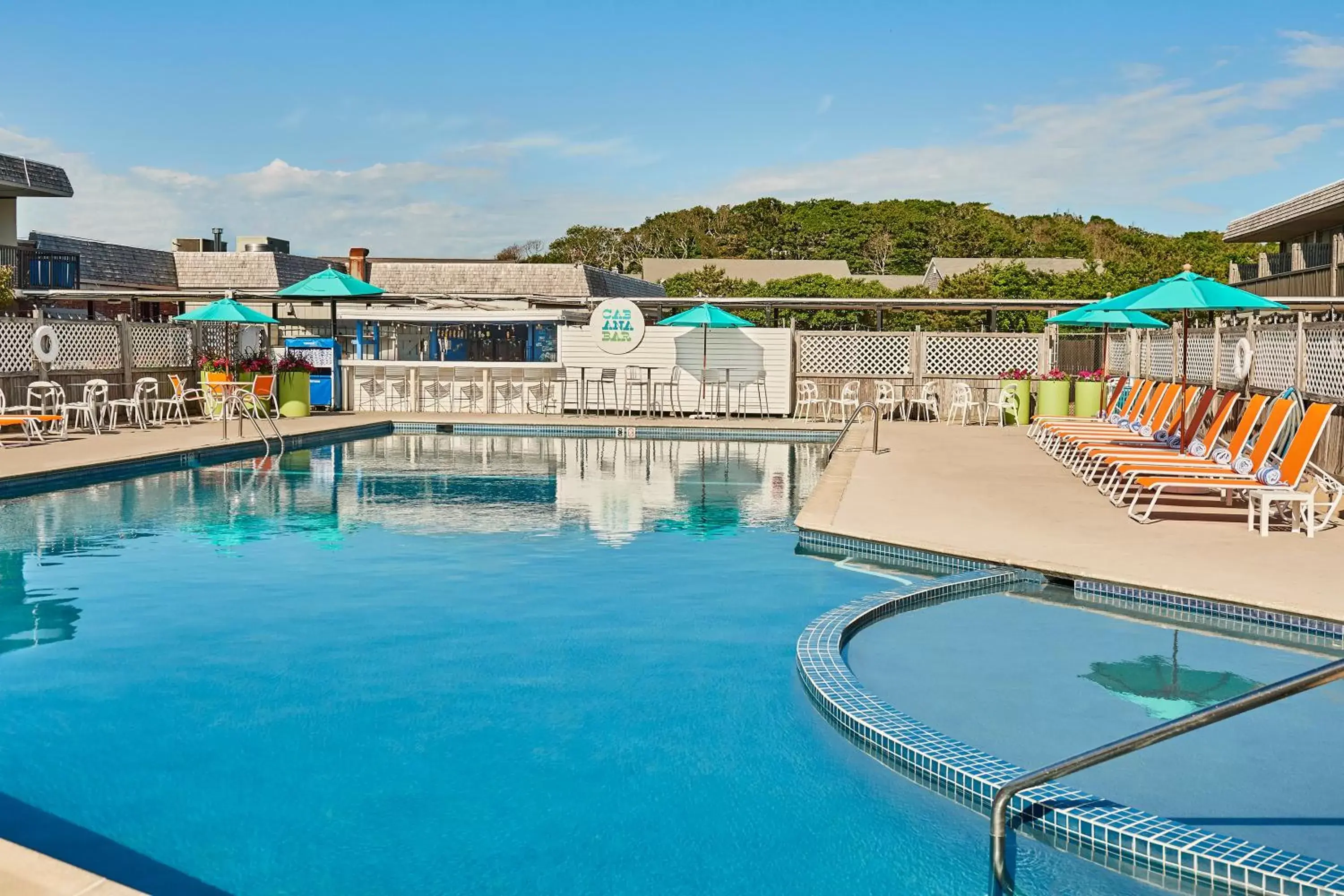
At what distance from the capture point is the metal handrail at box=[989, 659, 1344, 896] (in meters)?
2.59

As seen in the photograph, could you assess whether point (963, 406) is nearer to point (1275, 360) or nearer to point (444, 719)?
point (1275, 360)

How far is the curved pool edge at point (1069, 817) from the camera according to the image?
3305mm

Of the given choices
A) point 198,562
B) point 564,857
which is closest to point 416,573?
point 198,562

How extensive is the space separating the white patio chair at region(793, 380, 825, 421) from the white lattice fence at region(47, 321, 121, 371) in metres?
10.8

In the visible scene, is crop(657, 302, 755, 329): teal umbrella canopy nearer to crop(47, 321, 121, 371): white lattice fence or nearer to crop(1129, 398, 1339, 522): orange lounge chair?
crop(47, 321, 121, 371): white lattice fence

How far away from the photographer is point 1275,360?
12031 mm

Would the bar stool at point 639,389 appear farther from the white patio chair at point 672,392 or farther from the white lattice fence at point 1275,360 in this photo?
the white lattice fence at point 1275,360

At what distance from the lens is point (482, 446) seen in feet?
52.7

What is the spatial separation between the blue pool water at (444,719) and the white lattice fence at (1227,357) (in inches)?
299

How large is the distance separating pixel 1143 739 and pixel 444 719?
2.90 meters

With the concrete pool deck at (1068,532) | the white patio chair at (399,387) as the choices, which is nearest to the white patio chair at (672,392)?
the white patio chair at (399,387)

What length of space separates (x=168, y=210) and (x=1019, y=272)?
32.8 metres

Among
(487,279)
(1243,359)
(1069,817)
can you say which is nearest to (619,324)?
(1243,359)

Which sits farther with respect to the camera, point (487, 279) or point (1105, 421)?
point (487, 279)
